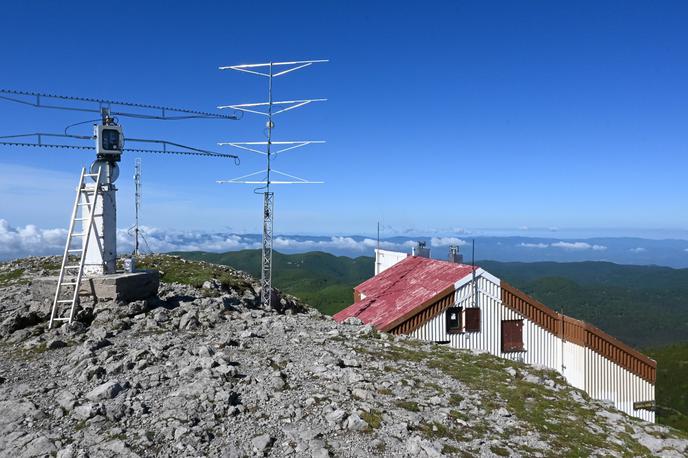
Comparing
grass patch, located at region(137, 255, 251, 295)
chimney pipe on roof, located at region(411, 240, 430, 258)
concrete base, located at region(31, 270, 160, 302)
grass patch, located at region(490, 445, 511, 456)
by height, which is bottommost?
grass patch, located at region(490, 445, 511, 456)

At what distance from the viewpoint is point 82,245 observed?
618 inches

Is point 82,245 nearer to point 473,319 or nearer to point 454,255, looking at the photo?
point 473,319

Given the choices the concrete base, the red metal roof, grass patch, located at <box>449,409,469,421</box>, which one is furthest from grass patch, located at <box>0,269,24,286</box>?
grass patch, located at <box>449,409,469,421</box>

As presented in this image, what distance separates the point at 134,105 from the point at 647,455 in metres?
17.4

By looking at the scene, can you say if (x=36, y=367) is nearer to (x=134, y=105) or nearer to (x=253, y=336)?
(x=253, y=336)

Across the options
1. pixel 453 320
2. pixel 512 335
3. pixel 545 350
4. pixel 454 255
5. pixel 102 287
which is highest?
pixel 454 255

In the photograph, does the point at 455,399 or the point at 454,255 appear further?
the point at 454,255

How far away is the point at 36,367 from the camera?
1153 centimetres

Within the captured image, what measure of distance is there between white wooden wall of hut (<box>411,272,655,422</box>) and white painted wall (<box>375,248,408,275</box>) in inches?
480

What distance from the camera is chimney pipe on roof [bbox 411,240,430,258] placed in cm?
3503

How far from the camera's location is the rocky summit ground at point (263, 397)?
8.26 m

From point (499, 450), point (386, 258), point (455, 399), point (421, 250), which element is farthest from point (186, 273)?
point (499, 450)

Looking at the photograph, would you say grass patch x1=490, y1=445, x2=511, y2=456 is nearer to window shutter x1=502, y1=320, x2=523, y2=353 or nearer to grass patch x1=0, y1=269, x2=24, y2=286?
window shutter x1=502, y1=320, x2=523, y2=353

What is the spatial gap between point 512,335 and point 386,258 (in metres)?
16.0
